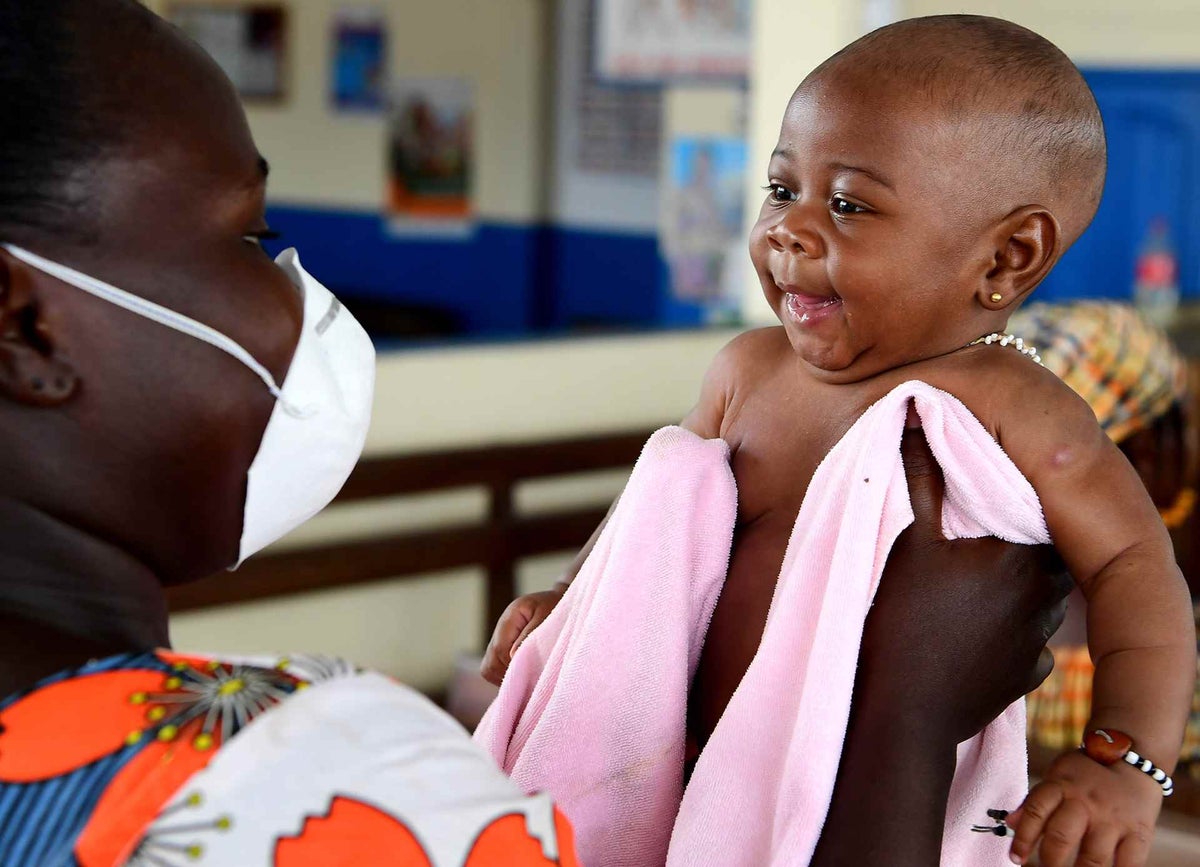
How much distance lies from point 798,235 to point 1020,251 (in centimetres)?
17

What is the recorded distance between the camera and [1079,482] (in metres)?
0.93

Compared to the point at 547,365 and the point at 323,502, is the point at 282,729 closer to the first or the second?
the point at 323,502

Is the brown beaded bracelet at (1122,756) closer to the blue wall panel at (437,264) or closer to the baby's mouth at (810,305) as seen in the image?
the baby's mouth at (810,305)

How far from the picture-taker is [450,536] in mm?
3225

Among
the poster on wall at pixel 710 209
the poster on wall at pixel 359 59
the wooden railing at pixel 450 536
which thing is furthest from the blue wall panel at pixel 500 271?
the wooden railing at pixel 450 536

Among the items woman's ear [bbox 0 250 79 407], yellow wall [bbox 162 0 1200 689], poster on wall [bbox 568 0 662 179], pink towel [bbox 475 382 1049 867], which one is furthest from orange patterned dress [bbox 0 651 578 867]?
poster on wall [bbox 568 0 662 179]

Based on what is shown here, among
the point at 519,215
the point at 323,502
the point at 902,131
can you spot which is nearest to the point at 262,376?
the point at 323,502

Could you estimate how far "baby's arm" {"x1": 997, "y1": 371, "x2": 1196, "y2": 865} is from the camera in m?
0.91

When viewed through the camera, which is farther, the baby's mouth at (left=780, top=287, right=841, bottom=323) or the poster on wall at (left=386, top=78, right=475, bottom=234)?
the poster on wall at (left=386, top=78, right=475, bottom=234)

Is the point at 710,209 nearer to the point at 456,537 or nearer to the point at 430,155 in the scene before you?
the point at 456,537

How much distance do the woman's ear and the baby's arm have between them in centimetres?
59

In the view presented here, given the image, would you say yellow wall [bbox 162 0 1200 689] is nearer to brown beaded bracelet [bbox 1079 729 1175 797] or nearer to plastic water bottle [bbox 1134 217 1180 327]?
plastic water bottle [bbox 1134 217 1180 327]

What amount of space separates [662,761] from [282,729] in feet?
1.23

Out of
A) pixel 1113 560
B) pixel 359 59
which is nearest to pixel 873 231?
pixel 1113 560
